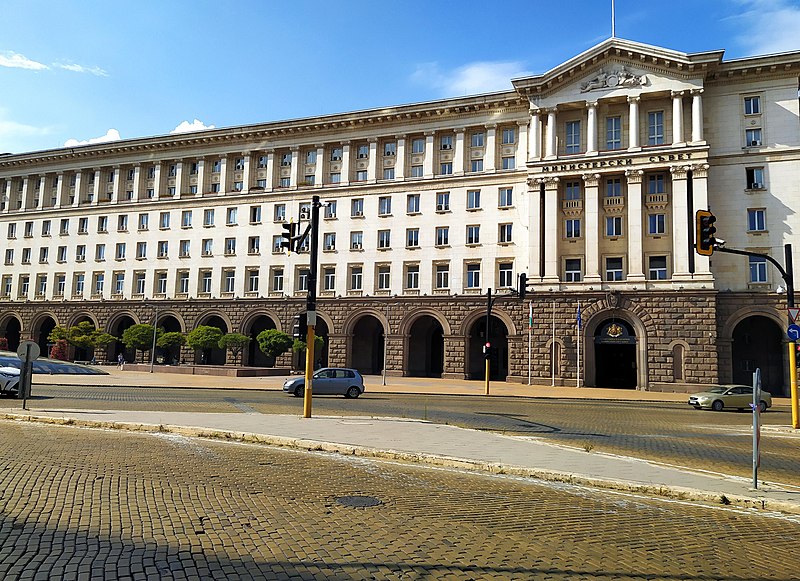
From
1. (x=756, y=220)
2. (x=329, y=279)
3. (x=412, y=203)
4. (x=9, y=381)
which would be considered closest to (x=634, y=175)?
(x=756, y=220)

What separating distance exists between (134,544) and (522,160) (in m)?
43.3

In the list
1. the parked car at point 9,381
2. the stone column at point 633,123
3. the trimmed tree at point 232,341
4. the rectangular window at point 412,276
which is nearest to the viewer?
the parked car at point 9,381

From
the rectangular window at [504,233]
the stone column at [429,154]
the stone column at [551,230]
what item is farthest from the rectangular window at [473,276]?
the stone column at [429,154]

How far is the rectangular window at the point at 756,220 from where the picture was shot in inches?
1553

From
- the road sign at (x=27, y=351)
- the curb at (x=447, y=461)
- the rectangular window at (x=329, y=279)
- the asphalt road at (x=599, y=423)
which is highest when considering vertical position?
the rectangular window at (x=329, y=279)

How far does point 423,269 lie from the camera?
155 feet

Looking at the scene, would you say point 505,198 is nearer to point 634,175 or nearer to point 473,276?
point 473,276

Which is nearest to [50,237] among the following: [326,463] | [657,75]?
[657,75]

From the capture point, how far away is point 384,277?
48750 mm

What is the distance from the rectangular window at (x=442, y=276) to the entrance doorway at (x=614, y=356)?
469 inches

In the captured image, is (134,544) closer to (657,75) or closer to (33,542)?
(33,542)

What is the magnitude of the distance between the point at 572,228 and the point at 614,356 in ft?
31.0

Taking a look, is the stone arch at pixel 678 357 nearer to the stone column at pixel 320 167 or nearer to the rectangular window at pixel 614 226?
the rectangular window at pixel 614 226

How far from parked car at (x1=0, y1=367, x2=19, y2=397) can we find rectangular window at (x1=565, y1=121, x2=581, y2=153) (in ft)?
119
